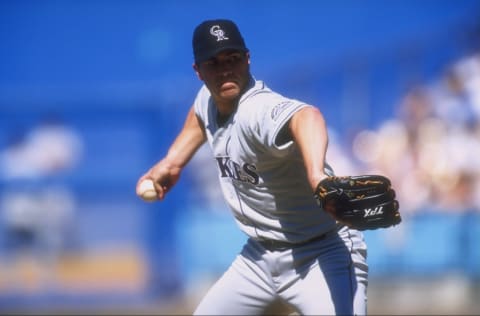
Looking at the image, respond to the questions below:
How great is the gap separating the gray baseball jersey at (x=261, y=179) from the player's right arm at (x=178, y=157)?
406 millimetres

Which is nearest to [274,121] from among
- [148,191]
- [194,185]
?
[148,191]

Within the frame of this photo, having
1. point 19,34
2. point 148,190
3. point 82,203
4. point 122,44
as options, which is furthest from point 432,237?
point 19,34

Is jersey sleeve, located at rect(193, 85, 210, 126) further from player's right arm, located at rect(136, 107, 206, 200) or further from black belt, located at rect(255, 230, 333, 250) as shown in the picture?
black belt, located at rect(255, 230, 333, 250)

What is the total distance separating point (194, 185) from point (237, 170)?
5695 millimetres

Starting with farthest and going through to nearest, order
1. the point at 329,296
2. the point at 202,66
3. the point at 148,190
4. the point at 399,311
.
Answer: the point at 399,311
the point at 148,190
the point at 202,66
the point at 329,296

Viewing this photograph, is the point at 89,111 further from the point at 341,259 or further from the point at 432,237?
the point at 341,259

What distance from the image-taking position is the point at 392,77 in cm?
929

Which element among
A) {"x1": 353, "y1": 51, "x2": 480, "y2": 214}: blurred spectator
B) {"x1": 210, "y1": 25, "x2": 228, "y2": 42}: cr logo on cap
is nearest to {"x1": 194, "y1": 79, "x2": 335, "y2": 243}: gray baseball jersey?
{"x1": 210, "y1": 25, "x2": 228, "y2": 42}: cr logo on cap

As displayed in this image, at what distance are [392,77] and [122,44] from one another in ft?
22.7

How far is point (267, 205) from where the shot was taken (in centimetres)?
399

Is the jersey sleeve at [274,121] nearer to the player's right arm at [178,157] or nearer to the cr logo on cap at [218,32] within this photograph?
the cr logo on cap at [218,32]

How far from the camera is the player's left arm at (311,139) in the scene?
3318 mm

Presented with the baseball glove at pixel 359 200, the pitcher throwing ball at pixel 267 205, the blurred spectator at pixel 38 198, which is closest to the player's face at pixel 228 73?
the pitcher throwing ball at pixel 267 205

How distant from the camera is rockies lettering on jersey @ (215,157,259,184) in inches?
155
